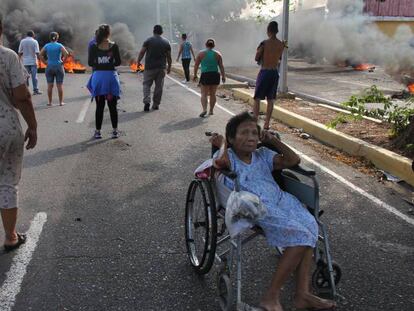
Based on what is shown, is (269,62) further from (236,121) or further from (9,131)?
(9,131)

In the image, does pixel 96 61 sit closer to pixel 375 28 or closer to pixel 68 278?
pixel 68 278

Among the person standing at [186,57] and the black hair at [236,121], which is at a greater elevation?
the black hair at [236,121]

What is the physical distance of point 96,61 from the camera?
305 inches

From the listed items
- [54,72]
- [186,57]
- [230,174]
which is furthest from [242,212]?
[186,57]

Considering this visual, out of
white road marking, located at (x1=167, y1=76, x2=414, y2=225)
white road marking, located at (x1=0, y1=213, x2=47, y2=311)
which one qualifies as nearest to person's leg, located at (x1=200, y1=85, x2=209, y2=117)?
white road marking, located at (x1=167, y1=76, x2=414, y2=225)

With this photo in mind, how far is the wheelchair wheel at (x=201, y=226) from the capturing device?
10.3 ft

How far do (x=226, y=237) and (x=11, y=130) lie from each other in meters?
1.78

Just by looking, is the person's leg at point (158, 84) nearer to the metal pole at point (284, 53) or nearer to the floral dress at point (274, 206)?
the metal pole at point (284, 53)

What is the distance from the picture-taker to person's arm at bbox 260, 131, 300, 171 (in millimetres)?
3229

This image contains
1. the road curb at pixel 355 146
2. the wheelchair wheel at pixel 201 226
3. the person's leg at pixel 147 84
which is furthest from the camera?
the person's leg at pixel 147 84

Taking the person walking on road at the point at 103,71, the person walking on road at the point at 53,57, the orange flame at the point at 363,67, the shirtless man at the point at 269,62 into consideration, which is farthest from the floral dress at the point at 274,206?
the orange flame at the point at 363,67

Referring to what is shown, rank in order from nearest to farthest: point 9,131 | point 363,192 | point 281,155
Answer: point 281,155 → point 9,131 → point 363,192

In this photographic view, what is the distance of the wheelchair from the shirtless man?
17.7 feet

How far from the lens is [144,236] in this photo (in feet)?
13.4
